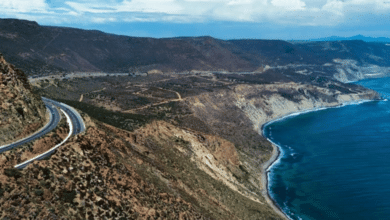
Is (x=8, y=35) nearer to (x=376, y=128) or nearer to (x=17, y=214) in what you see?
(x=17, y=214)

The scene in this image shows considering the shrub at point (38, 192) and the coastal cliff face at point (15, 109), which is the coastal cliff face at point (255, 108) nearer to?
the coastal cliff face at point (15, 109)

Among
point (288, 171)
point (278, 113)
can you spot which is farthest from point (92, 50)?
point (288, 171)

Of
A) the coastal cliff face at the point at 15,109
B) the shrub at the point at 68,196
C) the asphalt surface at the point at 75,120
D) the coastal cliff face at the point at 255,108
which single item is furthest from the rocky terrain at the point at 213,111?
the shrub at the point at 68,196

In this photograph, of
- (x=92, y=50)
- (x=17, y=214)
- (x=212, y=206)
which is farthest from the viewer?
(x=92, y=50)

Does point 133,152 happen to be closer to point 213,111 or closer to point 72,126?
point 72,126

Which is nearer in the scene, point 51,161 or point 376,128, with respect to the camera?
point 51,161

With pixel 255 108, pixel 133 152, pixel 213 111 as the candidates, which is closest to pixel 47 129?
pixel 133 152

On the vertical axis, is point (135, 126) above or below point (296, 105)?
above
